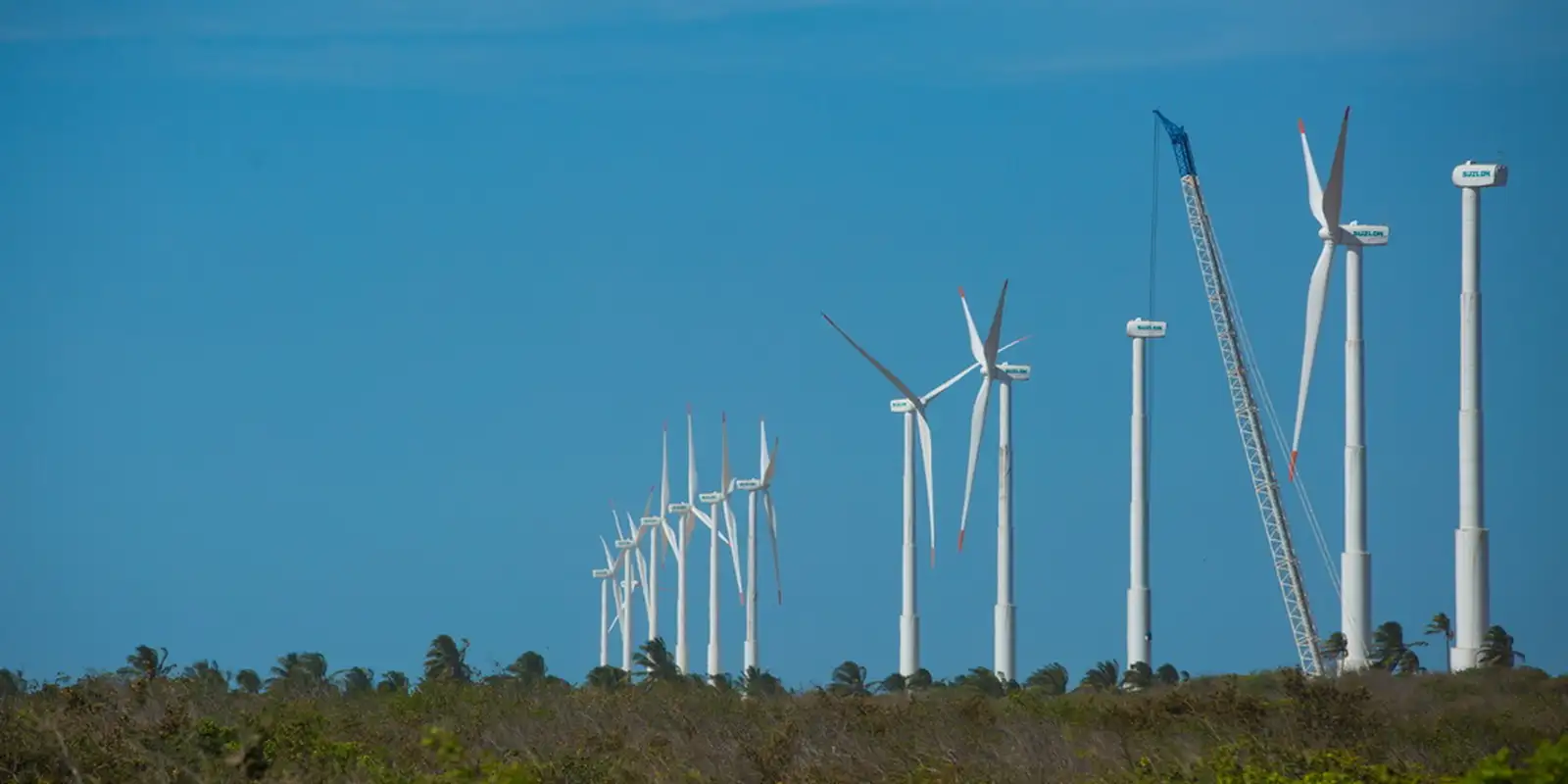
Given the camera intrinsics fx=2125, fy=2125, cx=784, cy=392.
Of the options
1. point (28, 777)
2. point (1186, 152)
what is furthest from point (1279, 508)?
point (28, 777)

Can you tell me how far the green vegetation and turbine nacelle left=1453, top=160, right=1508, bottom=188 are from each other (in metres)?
19.5

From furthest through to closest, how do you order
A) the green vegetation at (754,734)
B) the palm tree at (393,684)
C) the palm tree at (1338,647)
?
1. the palm tree at (1338,647)
2. the palm tree at (393,684)
3. the green vegetation at (754,734)

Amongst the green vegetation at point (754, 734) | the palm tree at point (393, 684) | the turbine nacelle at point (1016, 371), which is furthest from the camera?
the turbine nacelle at point (1016, 371)

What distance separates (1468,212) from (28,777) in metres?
54.1

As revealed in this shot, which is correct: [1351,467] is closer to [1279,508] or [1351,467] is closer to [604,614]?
[1279,508]

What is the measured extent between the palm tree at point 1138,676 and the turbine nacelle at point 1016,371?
22012 millimetres

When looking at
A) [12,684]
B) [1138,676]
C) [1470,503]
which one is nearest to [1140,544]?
[1138,676]

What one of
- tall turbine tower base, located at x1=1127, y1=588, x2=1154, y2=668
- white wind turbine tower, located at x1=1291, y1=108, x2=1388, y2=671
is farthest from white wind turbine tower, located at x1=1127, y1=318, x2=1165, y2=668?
white wind turbine tower, located at x1=1291, y1=108, x2=1388, y2=671

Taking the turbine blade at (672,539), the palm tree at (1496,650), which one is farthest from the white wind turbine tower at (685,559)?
the palm tree at (1496,650)

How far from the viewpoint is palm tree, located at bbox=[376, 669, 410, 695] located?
59719mm

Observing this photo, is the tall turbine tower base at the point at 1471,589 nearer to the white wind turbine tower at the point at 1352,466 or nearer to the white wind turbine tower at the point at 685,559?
the white wind turbine tower at the point at 1352,466

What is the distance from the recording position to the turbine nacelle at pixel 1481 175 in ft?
239

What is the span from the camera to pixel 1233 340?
10356 cm

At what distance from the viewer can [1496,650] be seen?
69.3 m
